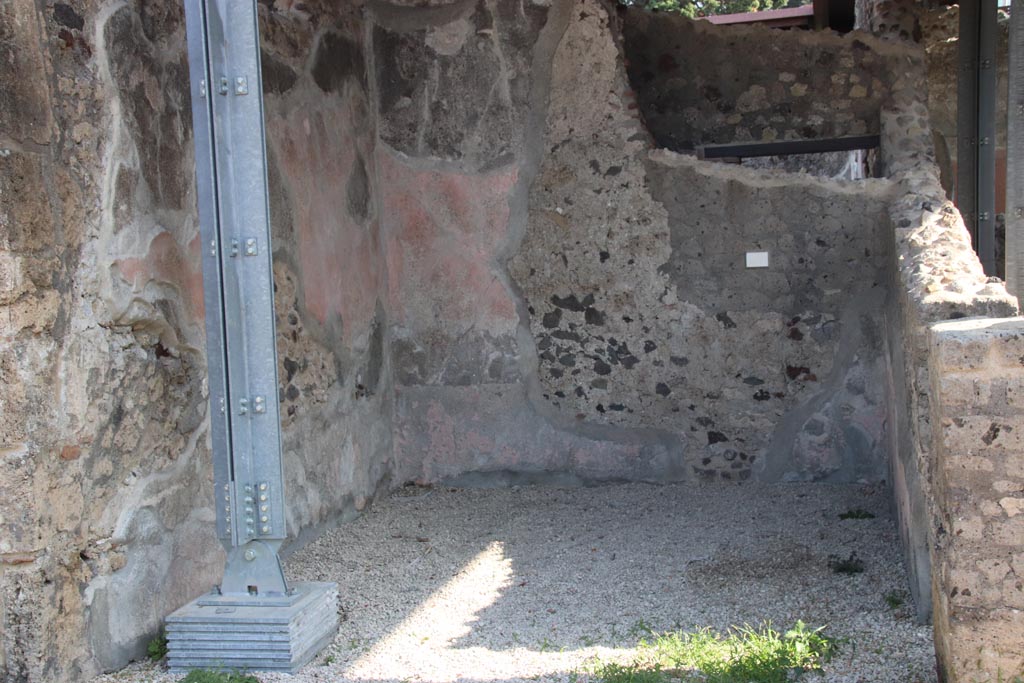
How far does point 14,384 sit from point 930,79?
6.32 metres

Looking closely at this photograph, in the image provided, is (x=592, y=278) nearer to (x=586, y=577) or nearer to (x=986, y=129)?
(x=586, y=577)

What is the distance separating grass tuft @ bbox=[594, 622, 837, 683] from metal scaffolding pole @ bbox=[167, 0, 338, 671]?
39.7 inches

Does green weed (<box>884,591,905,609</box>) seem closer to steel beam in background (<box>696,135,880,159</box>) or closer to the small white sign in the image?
the small white sign

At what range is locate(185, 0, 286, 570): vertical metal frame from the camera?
3199 millimetres

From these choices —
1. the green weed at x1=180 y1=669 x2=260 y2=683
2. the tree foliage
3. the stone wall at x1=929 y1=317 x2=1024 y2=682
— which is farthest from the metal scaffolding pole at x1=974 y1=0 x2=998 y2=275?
the tree foliage

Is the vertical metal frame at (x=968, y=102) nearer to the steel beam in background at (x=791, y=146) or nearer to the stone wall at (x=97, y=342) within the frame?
the steel beam in background at (x=791, y=146)

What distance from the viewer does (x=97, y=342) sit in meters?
3.21

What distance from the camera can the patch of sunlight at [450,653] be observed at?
3162mm

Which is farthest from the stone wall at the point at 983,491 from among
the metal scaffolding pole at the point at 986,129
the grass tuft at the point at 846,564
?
the metal scaffolding pole at the point at 986,129

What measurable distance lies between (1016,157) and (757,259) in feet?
5.17

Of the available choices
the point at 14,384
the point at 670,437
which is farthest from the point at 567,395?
the point at 14,384

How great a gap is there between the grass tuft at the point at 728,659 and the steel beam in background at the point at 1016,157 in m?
3.07

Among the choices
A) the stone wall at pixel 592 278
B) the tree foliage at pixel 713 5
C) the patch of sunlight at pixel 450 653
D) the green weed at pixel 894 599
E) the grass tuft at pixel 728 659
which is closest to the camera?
the grass tuft at pixel 728 659

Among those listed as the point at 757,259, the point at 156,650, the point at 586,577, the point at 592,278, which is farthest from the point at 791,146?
the point at 156,650
